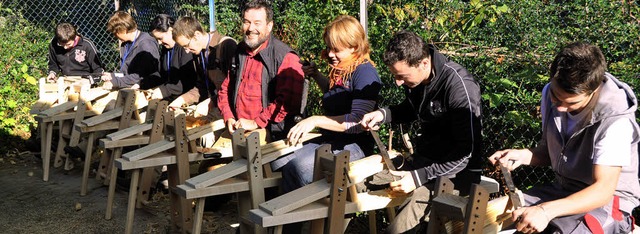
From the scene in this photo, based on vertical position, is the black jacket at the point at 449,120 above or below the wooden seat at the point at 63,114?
above

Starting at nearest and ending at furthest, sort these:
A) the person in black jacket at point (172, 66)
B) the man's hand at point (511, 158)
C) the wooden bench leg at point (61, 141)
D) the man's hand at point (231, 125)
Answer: the man's hand at point (511, 158), the man's hand at point (231, 125), the person in black jacket at point (172, 66), the wooden bench leg at point (61, 141)

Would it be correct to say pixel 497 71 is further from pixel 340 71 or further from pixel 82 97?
pixel 82 97

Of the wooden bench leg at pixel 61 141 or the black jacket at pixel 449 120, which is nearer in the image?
the black jacket at pixel 449 120

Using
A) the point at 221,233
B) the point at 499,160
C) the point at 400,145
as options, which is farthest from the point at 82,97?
the point at 499,160

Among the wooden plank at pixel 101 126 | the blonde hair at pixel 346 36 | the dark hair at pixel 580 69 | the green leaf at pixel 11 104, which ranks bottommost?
the green leaf at pixel 11 104

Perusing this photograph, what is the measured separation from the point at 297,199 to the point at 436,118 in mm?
872

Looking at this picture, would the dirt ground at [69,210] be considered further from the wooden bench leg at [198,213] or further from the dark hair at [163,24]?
the dark hair at [163,24]

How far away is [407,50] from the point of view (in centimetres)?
351

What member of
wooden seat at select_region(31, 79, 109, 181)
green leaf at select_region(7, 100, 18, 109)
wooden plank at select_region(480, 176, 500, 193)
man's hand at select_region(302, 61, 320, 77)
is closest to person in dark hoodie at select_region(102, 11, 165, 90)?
wooden seat at select_region(31, 79, 109, 181)

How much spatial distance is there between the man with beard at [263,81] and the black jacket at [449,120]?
4.28 feet

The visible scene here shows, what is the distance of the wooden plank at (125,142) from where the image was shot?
5.56 metres

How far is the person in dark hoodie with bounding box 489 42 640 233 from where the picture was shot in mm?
2803

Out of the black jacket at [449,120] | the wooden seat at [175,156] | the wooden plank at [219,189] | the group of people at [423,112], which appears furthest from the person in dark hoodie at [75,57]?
the black jacket at [449,120]

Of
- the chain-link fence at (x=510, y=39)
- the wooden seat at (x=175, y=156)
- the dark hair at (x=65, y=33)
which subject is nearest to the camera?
the chain-link fence at (x=510, y=39)
